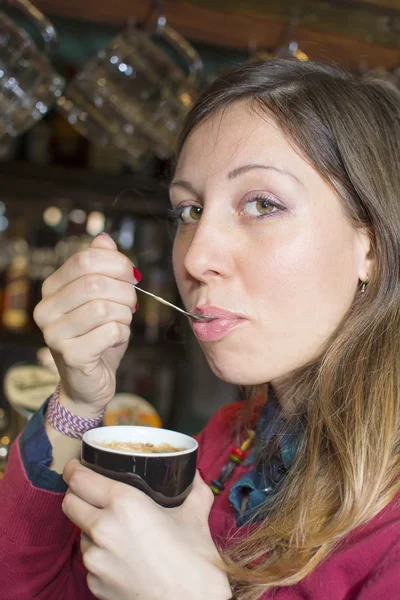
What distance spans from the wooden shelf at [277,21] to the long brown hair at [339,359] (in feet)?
1.84

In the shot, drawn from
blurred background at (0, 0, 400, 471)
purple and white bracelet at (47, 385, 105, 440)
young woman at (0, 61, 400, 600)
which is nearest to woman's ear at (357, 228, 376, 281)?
young woman at (0, 61, 400, 600)

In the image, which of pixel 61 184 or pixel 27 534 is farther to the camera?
pixel 61 184

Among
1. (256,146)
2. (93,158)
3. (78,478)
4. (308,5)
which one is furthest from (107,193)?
(78,478)

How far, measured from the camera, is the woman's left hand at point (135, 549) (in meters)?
0.80

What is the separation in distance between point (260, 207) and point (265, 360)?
8.8 inches

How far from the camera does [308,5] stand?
167 centimetres

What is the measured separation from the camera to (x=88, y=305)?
0.98 meters

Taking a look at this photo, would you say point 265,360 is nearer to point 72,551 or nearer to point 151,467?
point 151,467

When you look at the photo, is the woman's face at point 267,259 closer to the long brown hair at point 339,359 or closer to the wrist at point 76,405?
the long brown hair at point 339,359

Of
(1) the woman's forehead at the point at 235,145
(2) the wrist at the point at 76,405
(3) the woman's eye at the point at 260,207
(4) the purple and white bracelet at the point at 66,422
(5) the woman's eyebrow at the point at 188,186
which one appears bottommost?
(4) the purple and white bracelet at the point at 66,422

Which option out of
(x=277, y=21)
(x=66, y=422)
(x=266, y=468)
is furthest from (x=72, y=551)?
(x=277, y=21)

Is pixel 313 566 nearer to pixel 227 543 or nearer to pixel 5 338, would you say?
pixel 227 543

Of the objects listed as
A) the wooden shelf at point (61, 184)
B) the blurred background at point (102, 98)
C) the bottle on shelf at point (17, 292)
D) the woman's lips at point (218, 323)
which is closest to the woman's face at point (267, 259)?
the woman's lips at point (218, 323)

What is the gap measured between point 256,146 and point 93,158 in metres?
2.07
